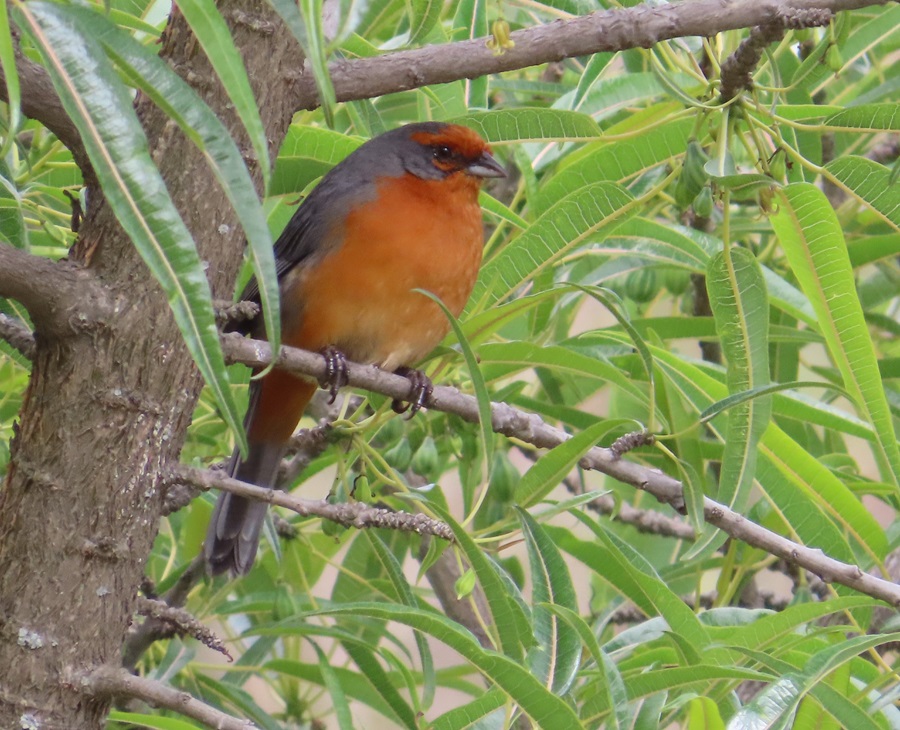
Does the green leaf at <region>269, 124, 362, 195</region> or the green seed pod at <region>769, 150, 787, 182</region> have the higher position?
the green seed pod at <region>769, 150, 787, 182</region>

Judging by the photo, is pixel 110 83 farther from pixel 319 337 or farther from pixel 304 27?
pixel 319 337

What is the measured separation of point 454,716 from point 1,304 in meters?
1.33

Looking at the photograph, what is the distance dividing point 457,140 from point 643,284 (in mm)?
754

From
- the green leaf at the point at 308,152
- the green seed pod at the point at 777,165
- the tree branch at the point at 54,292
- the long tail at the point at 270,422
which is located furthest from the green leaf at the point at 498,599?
the long tail at the point at 270,422

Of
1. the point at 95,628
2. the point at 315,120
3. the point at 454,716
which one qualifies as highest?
the point at 315,120

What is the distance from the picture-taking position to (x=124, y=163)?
130cm

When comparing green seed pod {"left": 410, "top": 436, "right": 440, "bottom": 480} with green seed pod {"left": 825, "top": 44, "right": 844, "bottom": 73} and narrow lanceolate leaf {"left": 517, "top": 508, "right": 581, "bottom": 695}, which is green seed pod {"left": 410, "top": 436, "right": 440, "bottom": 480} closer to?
narrow lanceolate leaf {"left": 517, "top": 508, "right": 581, "bottom": 695}

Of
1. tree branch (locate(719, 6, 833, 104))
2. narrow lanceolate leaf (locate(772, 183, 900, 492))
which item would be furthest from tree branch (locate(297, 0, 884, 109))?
narrow lanceolate leaf (locate(772, 183, 900, 492))

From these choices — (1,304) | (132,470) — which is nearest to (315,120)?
(1,304)

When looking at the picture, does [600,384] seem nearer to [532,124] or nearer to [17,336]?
[532,124]

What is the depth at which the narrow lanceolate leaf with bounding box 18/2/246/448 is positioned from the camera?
4.23ft

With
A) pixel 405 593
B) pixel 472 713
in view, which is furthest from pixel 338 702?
pixel 472 713

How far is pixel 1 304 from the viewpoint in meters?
2.59

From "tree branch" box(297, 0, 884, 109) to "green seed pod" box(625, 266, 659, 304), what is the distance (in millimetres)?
1736
